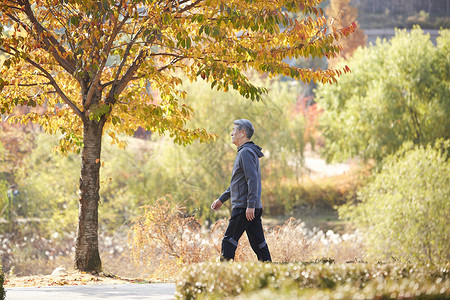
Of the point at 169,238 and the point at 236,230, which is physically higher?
the point at 169,238

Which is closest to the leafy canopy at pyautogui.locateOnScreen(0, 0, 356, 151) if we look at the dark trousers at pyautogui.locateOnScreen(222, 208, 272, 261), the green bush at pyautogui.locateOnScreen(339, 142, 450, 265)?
the dark trousers at pyautogui.locateOnScreen(222, 208, 272, 261)

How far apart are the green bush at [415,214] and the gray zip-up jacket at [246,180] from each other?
471 inches

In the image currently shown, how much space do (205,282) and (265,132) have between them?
74.0ft

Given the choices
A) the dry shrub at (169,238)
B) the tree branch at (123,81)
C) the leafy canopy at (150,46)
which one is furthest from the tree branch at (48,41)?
the dry shrub at (169,238)

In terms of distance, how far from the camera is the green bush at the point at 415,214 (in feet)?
59.6

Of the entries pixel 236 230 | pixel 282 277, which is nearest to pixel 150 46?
pixel 236 230

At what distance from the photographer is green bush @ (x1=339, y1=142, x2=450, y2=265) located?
18.2 m

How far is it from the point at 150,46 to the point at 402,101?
20.9 meters

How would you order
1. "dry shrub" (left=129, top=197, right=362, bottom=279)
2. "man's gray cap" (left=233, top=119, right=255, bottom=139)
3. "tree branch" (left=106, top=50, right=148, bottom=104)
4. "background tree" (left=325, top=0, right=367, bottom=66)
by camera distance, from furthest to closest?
"background tree" (left=325, top=0, right=367, bottom=66) → "dry shrub" (left=129, top=197, right=362, bottom=279) → "tree branch" (left=106, top=50, right=148, bottom=104) → "man's gray cap" (left=233, top=119, right=255, bottom=139)

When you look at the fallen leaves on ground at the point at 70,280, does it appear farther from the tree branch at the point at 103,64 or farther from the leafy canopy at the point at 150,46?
the tree branch at the point at 103,64

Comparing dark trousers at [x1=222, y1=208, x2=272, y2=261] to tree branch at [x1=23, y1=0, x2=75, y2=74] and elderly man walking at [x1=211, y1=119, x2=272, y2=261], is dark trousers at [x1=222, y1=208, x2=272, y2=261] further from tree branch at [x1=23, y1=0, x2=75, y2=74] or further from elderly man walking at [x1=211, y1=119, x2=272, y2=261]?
tree branch at [x1=23, y1=0, x2=75, y2=74]

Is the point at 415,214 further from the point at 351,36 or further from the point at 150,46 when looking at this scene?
the point at 351,36

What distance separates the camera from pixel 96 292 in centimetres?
723

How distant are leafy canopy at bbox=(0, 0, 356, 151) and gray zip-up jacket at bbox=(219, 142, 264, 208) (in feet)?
7.35
